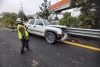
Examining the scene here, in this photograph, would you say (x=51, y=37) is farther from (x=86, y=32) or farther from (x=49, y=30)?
(x=86, y=32)

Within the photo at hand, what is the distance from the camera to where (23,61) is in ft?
A: 10.3

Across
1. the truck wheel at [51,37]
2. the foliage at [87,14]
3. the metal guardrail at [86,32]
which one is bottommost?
the truck wheel at [51,37]

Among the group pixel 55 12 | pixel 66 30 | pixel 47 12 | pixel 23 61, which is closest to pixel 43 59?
pixel 23 61

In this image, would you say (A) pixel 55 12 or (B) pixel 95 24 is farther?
(A) pixel 55 12

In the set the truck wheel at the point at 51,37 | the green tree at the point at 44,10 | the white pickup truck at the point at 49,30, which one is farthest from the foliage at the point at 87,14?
the green tree at the point at 44,10

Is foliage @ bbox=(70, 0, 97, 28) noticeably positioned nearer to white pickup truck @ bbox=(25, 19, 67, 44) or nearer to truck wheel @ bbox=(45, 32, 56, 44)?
white pickup truck @ bbox=(25, 19, 67, 44)

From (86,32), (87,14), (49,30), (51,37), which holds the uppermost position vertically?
(87,14)

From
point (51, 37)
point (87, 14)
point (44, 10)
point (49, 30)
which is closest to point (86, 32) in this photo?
point (51, 37)

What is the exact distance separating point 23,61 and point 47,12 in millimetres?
11643

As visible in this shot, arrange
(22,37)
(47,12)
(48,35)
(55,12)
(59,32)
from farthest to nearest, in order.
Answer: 1. (55,12)
2. (47,12)
3. (48,35)
4. (59,32)
5. (22,37)

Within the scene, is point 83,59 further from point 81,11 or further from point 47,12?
point 47,12

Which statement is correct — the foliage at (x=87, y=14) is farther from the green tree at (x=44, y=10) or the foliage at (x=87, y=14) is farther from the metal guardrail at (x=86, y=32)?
the green tree at (x=44, y=10)

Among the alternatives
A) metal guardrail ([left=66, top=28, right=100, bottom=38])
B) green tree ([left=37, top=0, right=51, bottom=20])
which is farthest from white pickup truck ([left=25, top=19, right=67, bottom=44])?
green tree ([left=37, top=0, right=51, bottom=20])

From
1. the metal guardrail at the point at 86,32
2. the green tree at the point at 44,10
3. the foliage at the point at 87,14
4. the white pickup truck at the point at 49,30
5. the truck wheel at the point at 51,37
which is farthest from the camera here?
the green tree at the point at 44,10
